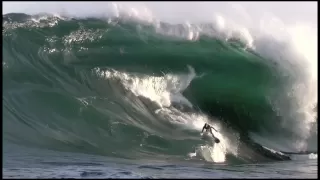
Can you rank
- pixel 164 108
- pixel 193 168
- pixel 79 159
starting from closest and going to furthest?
pixel 193 168, pixel 79 159, pixel 164 108

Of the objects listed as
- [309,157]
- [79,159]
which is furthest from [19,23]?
Answer: [309,157]

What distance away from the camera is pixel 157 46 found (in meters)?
9.46

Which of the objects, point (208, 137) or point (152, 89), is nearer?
point (208, 137)

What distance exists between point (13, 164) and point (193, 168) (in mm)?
2594

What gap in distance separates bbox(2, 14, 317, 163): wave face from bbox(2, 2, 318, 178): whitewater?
0.02 meters

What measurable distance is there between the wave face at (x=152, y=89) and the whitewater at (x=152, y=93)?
0.02 metres

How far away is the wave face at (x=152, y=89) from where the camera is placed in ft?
25.0

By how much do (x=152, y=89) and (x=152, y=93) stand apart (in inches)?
3.7

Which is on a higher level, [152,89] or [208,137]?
[152,89]

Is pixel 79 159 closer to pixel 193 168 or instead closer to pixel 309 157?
pixel 193 168

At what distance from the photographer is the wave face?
761cm

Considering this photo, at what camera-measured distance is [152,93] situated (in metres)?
8.63

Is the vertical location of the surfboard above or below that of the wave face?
below

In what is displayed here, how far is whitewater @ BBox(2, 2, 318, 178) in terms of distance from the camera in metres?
7.28
